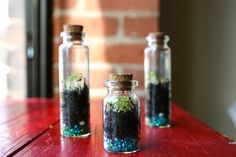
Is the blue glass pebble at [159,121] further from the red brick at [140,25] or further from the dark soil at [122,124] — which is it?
the red brick at [140,25]

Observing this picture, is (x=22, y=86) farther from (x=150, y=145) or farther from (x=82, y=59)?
(x=150, y=145)

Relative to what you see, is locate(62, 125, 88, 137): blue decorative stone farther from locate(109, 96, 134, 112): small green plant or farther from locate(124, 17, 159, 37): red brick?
locate(124, 17, 159, 37): red brick

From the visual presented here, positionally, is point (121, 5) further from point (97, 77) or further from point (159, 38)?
point (159, 38)

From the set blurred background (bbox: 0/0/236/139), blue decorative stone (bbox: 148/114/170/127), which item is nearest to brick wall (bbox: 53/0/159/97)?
blurred background (bbox: 0/0/236/139)

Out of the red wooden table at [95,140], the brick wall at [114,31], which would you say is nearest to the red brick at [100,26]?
the brick wall at [114,31]

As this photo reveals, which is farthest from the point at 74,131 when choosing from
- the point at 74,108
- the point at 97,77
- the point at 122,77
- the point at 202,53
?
the point at 202,53
